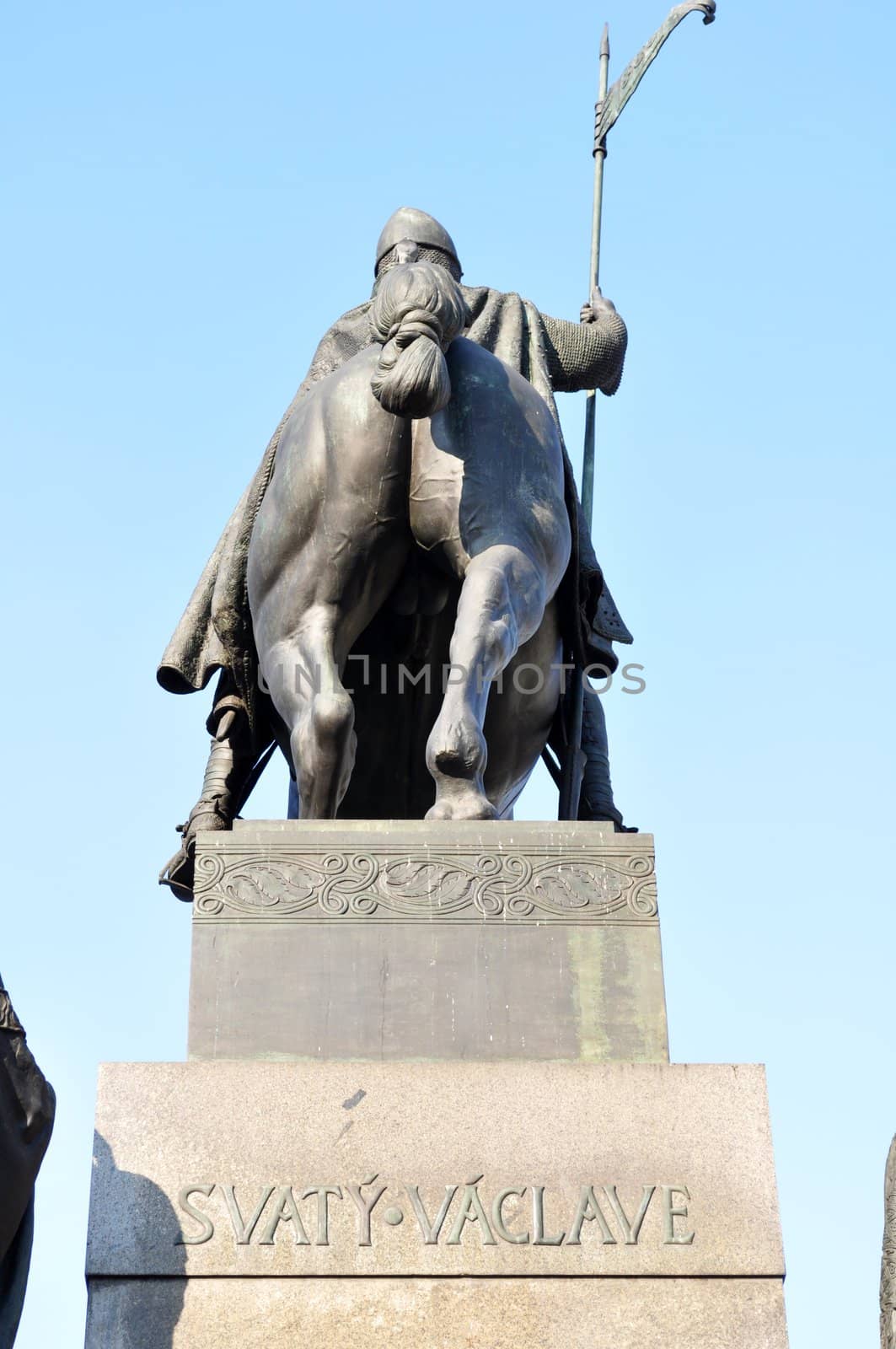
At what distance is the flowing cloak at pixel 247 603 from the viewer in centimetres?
1307

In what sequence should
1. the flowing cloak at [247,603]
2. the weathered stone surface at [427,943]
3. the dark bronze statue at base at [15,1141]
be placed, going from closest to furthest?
the dark bronze statue at base at [15,1141]
the weathered stone surface at [427,943]
the flowing cloak at [247,603]

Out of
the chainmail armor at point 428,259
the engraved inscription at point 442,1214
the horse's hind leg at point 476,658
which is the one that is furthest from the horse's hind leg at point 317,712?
the chainmail armor at point 428,259

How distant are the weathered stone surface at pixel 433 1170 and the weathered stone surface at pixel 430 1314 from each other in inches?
2.4

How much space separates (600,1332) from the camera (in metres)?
9.57

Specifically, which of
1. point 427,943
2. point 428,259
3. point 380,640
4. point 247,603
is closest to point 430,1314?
point 427,943

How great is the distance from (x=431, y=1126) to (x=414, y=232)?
5546 mm

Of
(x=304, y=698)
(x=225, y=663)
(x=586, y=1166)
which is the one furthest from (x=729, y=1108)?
(x=225, y=663)

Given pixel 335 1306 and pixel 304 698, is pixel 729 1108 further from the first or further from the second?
pixel 304 698

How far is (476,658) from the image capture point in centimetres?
1148

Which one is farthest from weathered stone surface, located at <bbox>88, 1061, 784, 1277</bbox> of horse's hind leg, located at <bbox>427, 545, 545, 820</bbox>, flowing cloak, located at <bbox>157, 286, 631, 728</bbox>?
flowing cloak, located at <bbox>157, 286, 631, 728</bbox>

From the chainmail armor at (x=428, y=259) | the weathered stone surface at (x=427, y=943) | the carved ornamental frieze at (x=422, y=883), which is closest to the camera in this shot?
the weathered stone surface at (x=427, y=943)

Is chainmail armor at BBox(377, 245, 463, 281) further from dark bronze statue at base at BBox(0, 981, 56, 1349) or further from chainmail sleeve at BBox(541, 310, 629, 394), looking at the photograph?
dark bronze statue at base at BBox(0, 981, 56, 1349)

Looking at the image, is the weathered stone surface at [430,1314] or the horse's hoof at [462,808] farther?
the horse's hoof at [462,808]

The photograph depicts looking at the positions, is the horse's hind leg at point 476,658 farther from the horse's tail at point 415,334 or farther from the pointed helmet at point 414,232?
the pointed helmet at point 414,232
